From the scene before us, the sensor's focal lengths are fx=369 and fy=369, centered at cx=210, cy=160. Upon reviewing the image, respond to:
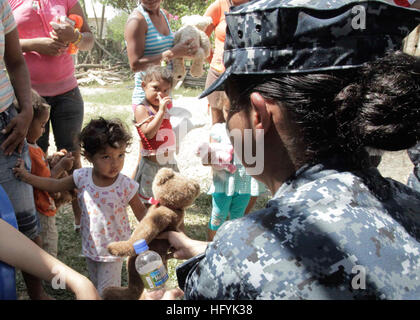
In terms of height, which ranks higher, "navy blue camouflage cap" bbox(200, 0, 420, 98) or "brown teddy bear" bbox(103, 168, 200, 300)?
"navy blue camouflage cap" bbox(200, 0, 420, 98)

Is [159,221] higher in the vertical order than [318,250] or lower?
lower

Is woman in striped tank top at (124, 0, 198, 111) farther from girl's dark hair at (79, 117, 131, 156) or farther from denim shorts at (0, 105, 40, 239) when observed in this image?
denim shorts at (0, 105, 40, 239)

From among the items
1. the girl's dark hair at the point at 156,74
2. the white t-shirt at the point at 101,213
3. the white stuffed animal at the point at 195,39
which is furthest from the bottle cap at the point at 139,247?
the white stuffed animal at the point at 195,39

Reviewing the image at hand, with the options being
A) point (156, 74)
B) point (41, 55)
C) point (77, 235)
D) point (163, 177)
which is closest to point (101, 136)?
point (163, 177)

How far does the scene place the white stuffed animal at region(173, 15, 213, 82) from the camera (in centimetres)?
382

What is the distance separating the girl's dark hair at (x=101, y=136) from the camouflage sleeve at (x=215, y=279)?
162 centimetres

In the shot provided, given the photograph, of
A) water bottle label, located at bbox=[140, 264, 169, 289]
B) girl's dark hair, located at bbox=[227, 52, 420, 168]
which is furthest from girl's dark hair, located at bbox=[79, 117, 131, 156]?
girl's dark hair, located at bbox=[227, 52, 420, 168]

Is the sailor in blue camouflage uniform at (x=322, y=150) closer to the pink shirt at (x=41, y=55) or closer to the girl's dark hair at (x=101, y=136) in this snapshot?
the girl's dark hair at (x=101, y=136)

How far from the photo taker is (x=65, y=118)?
3.23 meters

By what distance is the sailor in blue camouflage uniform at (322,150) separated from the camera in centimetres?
96

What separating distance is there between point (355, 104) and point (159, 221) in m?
1.20

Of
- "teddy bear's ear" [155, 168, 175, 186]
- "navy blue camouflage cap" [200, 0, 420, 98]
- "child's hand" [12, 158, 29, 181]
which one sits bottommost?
"child's hand" [12, 158, 29, 181]

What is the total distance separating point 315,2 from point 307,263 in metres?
Result: 0.75

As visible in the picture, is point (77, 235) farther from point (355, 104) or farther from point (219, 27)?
point (355, 104)
